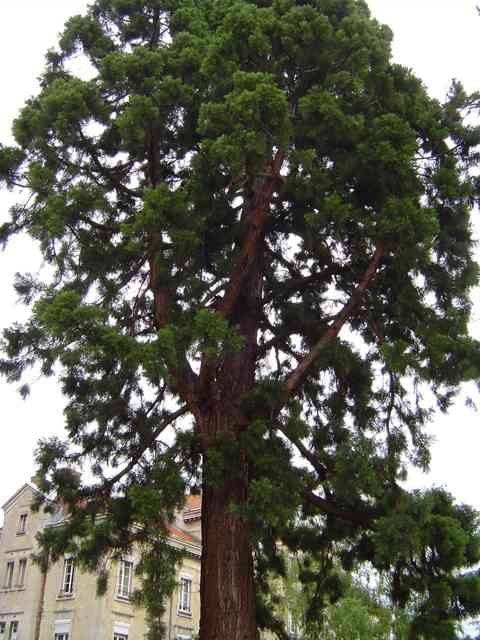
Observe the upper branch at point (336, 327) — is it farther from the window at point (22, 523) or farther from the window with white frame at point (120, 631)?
the window at point (22, 523)

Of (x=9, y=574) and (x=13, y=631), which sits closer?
(x=13, y=631)

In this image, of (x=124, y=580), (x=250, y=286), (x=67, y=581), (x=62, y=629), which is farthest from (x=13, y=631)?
(x=250, y=286)

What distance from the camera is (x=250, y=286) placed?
Result: 921 cm

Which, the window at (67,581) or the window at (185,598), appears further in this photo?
the window at (185,598)

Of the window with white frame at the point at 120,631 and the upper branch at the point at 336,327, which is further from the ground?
the upper branch at the point at 336,327

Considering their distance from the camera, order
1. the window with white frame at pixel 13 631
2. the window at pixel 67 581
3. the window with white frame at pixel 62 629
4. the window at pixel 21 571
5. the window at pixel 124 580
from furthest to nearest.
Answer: the window at pixel 21 571 → the window with white frame at pixel 13 631 → the window at pixel 67 581 → the window at pixel 124 580 → the window with white frame at pixel 62 629

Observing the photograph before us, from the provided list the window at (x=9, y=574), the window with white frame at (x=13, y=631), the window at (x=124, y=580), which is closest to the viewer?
the window at (x=124, y=580)

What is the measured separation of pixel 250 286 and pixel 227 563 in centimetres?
367

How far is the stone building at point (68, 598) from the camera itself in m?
22.8

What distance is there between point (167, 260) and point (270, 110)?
77.7 inches

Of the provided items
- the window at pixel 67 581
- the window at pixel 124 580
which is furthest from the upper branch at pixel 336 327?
the window at pixel 67 581

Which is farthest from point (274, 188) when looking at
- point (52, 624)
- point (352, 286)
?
point (52, 624)

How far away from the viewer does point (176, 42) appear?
30.1 ft

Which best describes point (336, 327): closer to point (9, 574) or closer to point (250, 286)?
point (250, 286)
